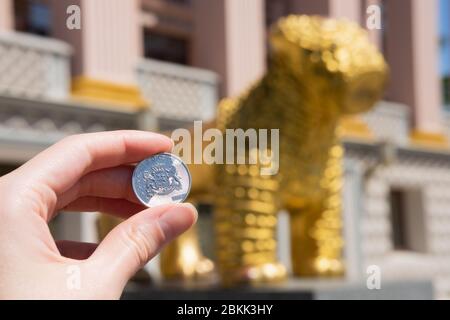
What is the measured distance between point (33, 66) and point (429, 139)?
790 centimetres

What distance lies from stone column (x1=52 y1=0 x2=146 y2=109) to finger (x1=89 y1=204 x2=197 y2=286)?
255 inches

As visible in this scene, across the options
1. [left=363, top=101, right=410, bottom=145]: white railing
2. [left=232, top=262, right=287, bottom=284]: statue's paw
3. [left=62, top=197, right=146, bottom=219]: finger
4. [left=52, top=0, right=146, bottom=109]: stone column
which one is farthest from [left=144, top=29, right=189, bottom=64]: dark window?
[left=62, top=197, right=146, bottom=219]: finger

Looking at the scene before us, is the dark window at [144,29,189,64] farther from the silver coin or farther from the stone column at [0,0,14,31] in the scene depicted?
the silver coin

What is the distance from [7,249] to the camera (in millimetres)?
1339

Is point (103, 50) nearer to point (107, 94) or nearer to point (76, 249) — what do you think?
point (107, 94)

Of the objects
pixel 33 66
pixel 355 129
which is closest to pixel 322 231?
pixel 33 66

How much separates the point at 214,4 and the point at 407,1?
188 inches

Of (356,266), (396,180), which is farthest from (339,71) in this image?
(396,180)

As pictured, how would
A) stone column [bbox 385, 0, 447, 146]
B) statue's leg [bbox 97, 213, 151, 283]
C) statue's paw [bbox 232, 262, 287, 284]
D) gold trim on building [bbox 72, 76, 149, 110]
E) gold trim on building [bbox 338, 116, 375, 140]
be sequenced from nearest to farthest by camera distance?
1. statue's paw [bbox 232, 262, 287, 284]
2. statue's leg [bbox 97, 213, 151, 283]
3. gold trim on building [bbox 72, 76, 149, 110]
4. gold trim on building [bbox 338, 116, 375, 140]
5. stone column [bbox 385, 0, 447, 146]

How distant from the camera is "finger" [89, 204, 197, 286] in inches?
57.2

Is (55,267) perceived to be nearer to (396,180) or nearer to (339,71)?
(339,71)

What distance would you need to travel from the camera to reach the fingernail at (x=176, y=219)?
60.2 inches

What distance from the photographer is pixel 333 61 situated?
4.68m

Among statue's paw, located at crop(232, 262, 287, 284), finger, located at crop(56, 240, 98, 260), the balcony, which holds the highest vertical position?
the balcony
